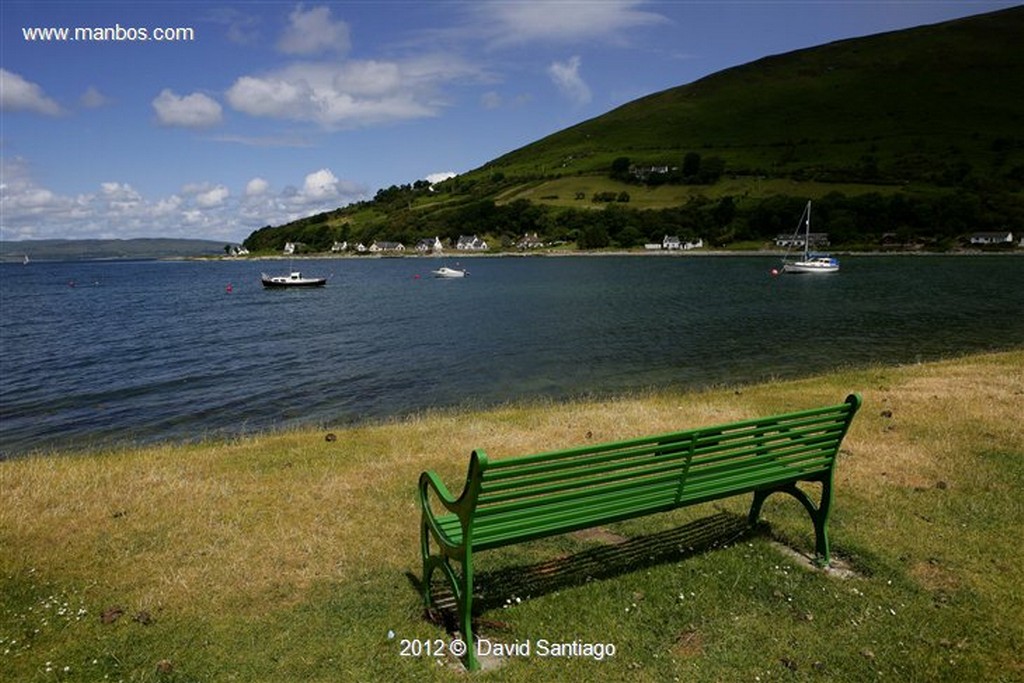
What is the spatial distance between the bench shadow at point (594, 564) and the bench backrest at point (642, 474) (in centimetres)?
121

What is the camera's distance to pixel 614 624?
6.62m

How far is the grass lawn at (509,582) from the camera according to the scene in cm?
605

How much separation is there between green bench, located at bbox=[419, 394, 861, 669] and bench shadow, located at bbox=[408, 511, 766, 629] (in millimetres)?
610

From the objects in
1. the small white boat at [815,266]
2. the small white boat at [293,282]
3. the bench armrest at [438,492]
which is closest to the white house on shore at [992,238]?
the small white boat at [815,266]

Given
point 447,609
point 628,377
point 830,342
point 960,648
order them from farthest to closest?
point 830,342, point 628,377, point 447,609, point 960,648

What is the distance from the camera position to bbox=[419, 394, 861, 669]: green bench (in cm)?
589

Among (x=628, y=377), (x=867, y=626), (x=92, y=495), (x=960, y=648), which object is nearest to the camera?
(x=960, y=648)

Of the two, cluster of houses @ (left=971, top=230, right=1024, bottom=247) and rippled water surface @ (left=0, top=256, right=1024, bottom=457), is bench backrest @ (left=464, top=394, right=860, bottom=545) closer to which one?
rippled water surface @ (left=0, top=256, right=1024, bottom=457)

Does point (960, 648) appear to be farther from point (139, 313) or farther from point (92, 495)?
point (139, 313)

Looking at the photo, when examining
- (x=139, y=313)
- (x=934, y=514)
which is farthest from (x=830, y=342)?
(x=139, y=313)

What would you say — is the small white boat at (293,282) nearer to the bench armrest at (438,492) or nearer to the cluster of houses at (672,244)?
the bench armrest at (438,492)

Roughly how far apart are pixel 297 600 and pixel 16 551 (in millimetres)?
4435

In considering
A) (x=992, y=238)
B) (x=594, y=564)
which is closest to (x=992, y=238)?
(x=992, y=238)

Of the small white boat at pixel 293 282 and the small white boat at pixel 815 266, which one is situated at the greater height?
the small white boat at pixel 293 282
